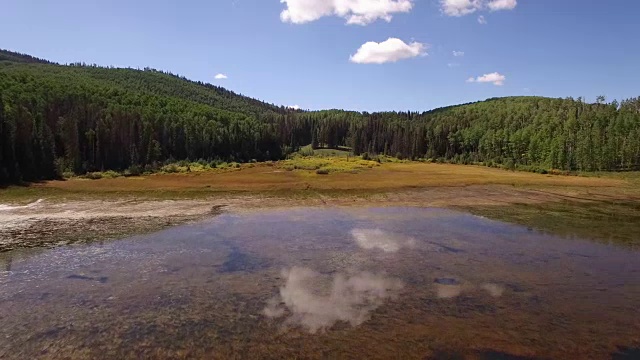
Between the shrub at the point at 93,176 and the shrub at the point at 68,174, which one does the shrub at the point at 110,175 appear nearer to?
the shrub at the point at 93,176

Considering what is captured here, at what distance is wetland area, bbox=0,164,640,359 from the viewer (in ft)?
39.5

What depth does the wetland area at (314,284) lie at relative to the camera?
39.5 ft

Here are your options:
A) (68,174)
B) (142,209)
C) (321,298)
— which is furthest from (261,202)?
(68,174)

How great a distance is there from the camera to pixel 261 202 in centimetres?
4084

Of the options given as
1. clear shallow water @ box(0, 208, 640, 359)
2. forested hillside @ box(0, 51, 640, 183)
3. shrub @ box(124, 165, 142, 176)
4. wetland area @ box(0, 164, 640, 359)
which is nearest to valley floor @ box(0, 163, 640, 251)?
wetland area @ box(0, 164, 640, 359)

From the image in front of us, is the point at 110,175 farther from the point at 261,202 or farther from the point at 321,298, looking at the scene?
the point at 321,298

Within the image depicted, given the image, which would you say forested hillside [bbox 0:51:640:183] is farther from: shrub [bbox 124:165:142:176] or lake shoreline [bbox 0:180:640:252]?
lake shoreline [bbox 0:180:640:252]

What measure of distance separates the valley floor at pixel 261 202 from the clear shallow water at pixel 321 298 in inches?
202

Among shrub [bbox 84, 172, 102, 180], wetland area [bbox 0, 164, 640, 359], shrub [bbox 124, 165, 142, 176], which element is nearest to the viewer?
wetland area [bbox 0, 164, 640, 359]

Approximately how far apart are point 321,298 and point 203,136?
305ft

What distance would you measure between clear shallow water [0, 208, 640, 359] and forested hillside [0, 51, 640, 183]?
3992 cm

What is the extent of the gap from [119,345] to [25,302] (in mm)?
5183

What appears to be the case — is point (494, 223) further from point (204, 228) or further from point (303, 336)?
point (303, 336)

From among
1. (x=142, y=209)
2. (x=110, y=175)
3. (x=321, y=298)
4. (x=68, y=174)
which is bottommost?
(x=321, y=298)
